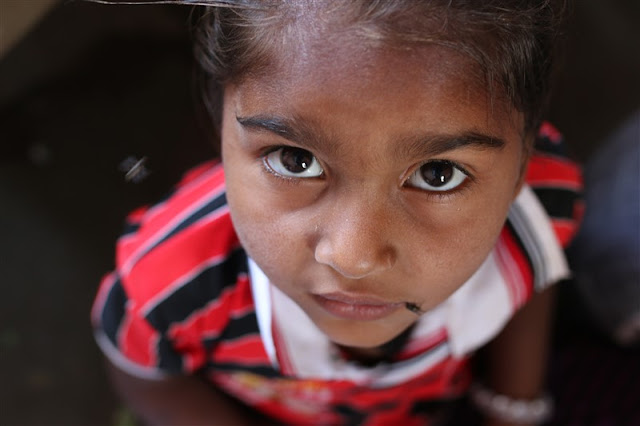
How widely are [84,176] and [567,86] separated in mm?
716

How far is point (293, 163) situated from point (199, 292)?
0.73 ft

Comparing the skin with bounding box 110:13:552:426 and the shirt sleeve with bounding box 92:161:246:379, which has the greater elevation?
the skin with bounding box 110:13:552:426

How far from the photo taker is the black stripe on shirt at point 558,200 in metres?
0.76

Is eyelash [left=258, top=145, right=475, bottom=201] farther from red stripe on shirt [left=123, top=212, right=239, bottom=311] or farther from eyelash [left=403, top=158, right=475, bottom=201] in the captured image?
red stripe on shirt [left=123, top=212, right=239, bottom=311]

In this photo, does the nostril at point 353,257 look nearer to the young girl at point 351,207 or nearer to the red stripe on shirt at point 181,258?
the young girl at point 351,207

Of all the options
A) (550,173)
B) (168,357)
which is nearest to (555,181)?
(550,173)

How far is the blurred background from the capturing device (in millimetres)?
993

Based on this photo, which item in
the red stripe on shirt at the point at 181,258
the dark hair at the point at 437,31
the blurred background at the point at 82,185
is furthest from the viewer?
the blurred background at the point at 82,185

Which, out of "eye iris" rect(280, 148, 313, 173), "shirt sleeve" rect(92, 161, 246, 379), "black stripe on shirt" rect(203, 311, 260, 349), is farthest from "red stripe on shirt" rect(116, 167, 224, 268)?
"eye iris" rect(280, 148, 313, 173)

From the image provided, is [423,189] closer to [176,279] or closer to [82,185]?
[176,279]

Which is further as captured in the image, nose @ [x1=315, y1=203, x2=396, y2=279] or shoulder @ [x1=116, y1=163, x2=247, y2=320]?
shoulder @ [x1=116, y1=163, x2=247, y2=320]

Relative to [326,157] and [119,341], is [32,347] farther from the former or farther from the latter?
[326,157]

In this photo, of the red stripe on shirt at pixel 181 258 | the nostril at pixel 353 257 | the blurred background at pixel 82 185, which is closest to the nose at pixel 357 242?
the nostril at pixel 353 257

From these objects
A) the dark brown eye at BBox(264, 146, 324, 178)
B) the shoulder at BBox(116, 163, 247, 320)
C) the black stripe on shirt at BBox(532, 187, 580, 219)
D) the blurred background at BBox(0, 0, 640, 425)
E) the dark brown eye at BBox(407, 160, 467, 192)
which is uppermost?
the dark brown eye at BBox(264, 146, 324, 178)
